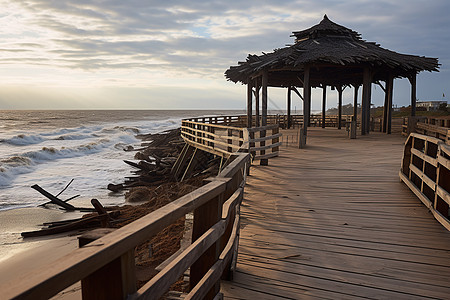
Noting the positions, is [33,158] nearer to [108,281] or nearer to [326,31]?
[326,31]

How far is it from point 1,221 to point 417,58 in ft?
64.8

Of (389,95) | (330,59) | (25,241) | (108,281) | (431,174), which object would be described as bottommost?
(25,241)

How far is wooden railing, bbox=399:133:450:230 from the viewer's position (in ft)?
15.0

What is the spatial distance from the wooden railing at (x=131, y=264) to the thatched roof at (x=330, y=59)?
12.7 metres

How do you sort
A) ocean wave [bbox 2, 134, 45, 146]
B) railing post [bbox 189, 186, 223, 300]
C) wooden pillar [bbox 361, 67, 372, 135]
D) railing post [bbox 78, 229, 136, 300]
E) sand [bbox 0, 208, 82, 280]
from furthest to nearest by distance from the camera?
ocean wave [bbox 2, 134, 45, 146] < wooden pillar [bbox 361, 67, 372, 135] < sand [bbox 0, 208, 82, 280] < railing post [bbox 189, 186, 223, 300] < railing post [bbox 78, 229, 136, 300]

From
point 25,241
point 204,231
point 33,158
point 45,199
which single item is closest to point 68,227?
point 25,241

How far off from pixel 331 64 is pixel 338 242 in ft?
42.1

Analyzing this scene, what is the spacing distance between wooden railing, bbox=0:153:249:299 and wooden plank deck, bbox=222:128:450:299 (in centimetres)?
71

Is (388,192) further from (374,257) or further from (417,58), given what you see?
(417,58)

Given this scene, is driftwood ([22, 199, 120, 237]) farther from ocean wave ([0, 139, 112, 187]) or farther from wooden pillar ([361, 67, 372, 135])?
wooden pillar ([361, 67, 372, 135])

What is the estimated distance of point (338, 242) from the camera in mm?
4176

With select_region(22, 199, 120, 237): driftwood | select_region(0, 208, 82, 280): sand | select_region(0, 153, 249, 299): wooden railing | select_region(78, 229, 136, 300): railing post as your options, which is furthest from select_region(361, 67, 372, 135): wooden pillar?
select_region(78, 229, 136, 300): railing post

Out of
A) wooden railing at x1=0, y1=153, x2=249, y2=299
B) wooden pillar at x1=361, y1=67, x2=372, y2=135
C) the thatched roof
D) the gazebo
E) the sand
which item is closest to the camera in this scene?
wooden railing at x1=0, y1=153, x2=249, y2=299

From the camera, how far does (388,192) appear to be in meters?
6.39
